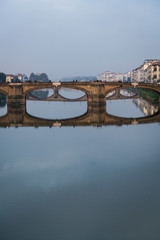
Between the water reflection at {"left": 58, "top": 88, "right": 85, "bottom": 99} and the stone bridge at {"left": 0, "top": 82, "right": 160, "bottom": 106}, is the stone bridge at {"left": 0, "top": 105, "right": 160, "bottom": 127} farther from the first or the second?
the water reflection at {"left": 58, "top": 88, "right": 85, "bottom": 99}

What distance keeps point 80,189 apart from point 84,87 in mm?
34311

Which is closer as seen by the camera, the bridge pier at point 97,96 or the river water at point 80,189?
the river water at point 80,189

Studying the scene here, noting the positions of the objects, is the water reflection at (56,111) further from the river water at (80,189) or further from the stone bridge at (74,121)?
the river water at (80,189)

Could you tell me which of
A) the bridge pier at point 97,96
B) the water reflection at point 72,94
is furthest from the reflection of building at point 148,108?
the water reflection at point 72,94

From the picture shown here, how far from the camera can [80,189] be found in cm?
1356

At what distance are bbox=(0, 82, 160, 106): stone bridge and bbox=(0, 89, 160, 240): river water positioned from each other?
23.5 meters

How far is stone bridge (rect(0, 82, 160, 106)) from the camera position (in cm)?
4647

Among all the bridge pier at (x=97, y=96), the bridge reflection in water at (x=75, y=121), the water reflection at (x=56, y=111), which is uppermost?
the bridge pier at (x=97, y=96)

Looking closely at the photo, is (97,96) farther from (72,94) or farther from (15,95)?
(72,94)

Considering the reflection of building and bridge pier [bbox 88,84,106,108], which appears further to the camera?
bridge pier [bbox 88,84,106,108]

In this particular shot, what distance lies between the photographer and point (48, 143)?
75.6 ft

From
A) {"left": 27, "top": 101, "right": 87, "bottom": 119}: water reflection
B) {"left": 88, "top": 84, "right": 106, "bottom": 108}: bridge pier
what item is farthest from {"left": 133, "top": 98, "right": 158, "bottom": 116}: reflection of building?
{"left": 27, "top": 101, "right": 87, "bottom": 119}: water reflection

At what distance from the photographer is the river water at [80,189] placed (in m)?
10.2

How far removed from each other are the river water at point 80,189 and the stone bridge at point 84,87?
23.5 metres
